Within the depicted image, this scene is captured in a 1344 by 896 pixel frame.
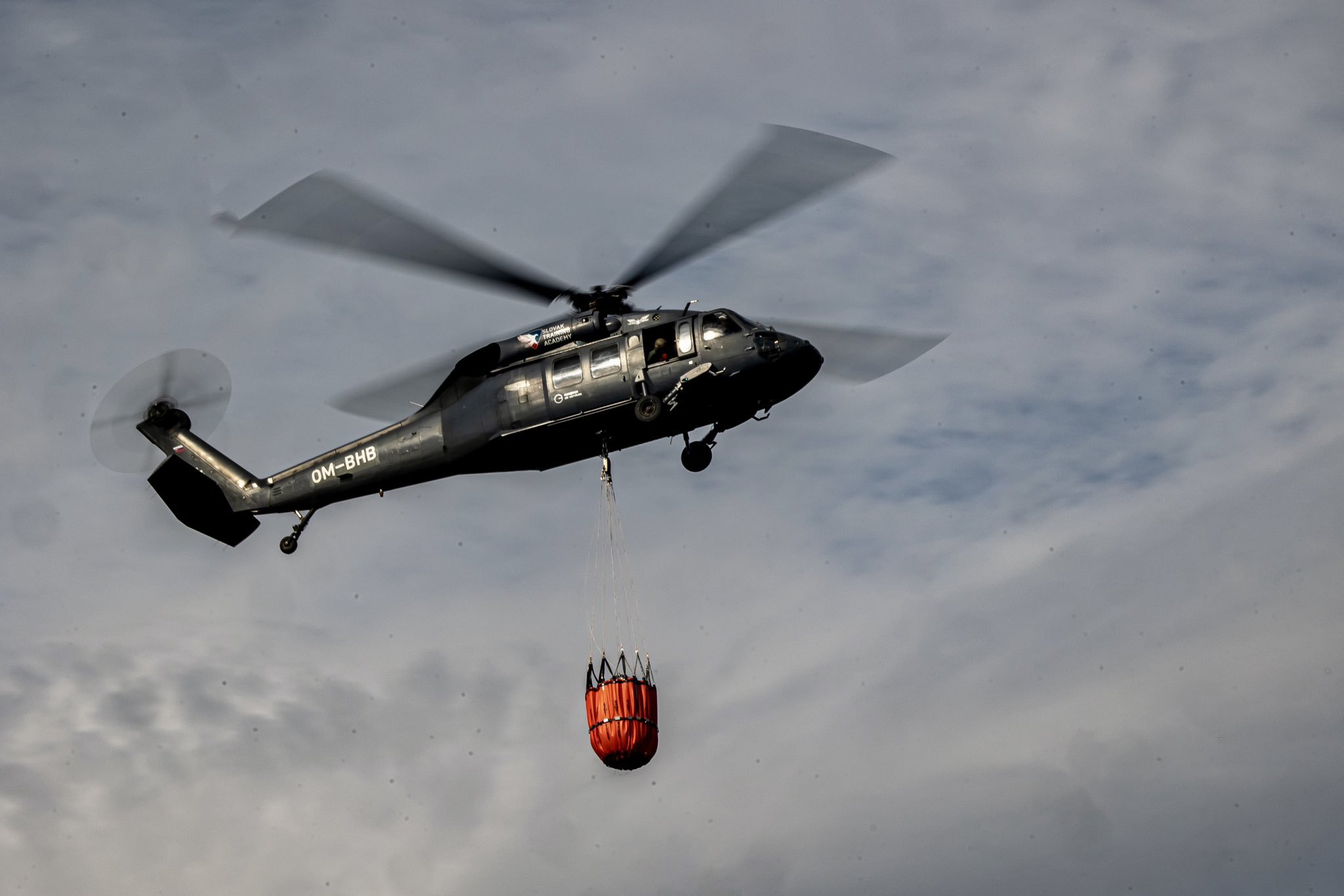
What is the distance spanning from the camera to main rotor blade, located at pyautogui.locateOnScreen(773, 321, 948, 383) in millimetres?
32406

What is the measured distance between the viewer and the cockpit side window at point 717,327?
3070 centimetres

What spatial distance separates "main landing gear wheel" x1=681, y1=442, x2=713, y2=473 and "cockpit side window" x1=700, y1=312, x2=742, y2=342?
2117mm

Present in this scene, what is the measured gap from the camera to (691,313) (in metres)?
31.1

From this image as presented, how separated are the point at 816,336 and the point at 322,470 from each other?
35.1 feet

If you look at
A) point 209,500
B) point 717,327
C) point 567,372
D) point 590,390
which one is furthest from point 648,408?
point 209,500

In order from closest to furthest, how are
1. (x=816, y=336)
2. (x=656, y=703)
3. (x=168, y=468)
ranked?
(x=656, y=703)
(x=816, y=336)
(x=168, y=468)

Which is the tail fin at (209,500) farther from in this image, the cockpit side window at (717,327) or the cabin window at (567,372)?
the cockpit side window at (717,327)

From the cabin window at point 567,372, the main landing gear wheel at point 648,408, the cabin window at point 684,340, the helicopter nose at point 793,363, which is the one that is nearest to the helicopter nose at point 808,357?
the helicopter nose at point 793,363

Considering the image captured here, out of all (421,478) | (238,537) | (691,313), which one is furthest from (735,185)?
(238,537)

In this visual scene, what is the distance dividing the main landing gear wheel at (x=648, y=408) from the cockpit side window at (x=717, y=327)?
1.54 meters

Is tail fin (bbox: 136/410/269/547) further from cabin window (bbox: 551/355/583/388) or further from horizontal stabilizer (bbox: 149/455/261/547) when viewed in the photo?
cabin window (bbox: 551/355/583/388)

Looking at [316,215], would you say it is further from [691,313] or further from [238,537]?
[238,537]

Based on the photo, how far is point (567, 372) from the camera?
102ft

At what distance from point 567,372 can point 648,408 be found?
187 cm
